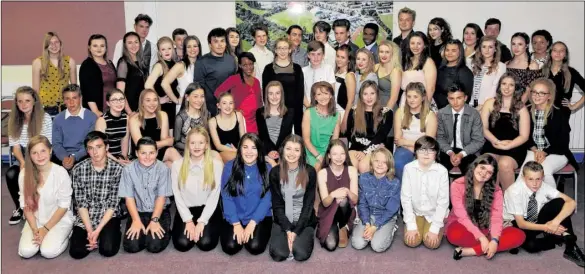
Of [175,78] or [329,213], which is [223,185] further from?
[175,78]

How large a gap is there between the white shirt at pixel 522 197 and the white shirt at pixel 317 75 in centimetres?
177

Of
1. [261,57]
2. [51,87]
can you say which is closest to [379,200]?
[261,57]

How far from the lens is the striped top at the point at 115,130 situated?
14.5 ft

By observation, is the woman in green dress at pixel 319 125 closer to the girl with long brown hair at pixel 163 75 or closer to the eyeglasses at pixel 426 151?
the eyeglasses at pixel 426 151

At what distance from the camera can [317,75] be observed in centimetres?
488

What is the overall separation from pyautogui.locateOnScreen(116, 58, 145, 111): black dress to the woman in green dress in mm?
1566

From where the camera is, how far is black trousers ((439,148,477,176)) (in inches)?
169

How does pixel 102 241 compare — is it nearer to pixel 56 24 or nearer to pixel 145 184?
pixel 145 184

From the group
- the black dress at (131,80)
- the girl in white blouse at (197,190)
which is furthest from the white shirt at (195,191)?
the black dress at (131,80)

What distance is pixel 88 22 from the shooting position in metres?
6.45

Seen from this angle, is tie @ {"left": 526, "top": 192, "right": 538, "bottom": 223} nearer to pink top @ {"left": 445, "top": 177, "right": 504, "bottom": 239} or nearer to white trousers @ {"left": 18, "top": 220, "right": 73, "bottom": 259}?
pink top @ {"left": 445, "top": 177, "right": 504, "bottom": 239}

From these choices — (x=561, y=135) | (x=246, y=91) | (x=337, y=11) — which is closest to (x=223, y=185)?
(x=246, y=91)

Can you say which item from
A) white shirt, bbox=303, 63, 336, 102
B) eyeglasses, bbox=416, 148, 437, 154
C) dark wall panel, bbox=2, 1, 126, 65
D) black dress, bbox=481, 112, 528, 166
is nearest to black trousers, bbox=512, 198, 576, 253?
black dress, bbox=481, 112, 528, 166

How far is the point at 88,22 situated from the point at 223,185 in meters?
3.59
